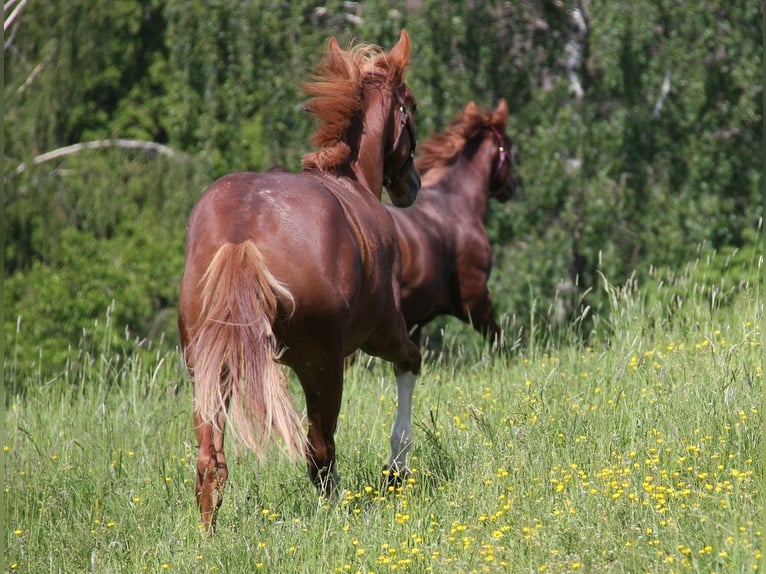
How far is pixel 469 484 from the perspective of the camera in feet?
15.7

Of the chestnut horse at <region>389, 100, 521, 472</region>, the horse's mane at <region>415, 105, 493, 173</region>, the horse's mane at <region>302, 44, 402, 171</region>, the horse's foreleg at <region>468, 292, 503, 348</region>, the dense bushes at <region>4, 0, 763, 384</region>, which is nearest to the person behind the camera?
the horse's mane at <region>302, 44, 402, 171</region>

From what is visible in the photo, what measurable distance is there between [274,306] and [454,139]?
6.29m

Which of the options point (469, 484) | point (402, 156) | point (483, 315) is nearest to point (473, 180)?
point (483, 315)

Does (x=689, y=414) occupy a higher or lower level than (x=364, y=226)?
lower

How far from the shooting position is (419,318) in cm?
939

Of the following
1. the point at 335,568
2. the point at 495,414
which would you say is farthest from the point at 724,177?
the point at 335,568

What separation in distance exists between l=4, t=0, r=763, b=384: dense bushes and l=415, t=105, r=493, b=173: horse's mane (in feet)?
8.51

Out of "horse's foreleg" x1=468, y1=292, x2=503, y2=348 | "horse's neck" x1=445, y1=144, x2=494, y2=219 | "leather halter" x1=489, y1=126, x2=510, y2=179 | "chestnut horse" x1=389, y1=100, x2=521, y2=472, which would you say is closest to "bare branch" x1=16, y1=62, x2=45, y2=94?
"chestnut horse" x1=389, y1=100, x2=521, y2=472

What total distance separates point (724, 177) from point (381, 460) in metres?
8.89

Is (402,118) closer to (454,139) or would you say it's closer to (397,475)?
(397,475)

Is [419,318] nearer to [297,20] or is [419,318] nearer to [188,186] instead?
[297,20]

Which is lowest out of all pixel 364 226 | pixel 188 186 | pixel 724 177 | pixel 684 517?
pixel 188 186

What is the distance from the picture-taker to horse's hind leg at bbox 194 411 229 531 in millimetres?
4516

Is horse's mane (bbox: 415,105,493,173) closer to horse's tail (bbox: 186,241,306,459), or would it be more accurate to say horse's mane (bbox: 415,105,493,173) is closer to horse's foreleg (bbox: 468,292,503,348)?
horse's foreleg (bbox: 468,292,503,348)
